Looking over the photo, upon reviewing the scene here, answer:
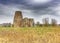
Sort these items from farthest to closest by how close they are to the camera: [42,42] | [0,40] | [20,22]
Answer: [20,22] < [0,40] < [42,42]

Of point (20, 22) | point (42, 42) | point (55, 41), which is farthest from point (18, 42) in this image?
point (20, 22)

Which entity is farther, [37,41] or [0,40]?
[0,40]

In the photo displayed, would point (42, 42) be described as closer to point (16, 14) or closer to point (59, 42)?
point (59, 42)

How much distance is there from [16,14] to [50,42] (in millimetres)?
39645

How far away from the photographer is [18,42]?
29.0 feet

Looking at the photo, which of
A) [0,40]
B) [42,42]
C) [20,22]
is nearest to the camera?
[42,42]

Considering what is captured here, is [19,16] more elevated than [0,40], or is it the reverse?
[19,16]

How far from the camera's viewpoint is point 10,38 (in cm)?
970

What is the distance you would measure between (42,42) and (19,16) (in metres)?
39.4

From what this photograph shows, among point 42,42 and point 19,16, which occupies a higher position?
point 19,16

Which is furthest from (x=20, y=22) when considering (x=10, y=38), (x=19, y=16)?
(x=10, y=38)

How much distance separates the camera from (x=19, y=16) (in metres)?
47.7

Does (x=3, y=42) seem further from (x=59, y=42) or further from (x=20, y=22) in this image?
(x=20, y=22)

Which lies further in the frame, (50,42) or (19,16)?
(19,16)
